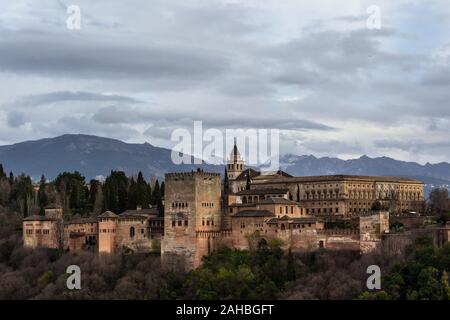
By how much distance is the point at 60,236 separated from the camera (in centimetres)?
7625

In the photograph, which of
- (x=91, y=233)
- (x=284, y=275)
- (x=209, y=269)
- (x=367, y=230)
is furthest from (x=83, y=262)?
(x=367, y=230)

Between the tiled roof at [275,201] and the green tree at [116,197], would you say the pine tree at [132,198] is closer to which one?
the green tree at [116,197]

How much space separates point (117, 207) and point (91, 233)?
24.4 feet

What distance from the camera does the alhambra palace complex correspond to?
66.6m

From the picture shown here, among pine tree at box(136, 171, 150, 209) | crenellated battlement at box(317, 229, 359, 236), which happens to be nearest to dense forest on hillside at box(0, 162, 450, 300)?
crenellated battlement at box(317, 229, 359, 236)

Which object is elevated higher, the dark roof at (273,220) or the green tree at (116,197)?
the green tree at (116,197)

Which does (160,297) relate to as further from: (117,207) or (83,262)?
(117,207)

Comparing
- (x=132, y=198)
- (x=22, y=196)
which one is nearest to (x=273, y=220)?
(x=132, y=198)

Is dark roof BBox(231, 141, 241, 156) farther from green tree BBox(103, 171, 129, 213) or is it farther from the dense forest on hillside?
the dense forest on hillside

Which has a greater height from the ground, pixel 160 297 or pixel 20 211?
pixel 20 211

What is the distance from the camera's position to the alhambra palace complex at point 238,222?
66.6 m

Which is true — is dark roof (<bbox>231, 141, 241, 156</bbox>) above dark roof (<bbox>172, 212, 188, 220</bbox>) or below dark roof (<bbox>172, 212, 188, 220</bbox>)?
above

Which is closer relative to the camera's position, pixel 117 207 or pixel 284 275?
pixel 284 275

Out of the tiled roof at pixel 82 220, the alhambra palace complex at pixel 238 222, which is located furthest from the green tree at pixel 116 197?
the alhambra palace complex at pixel 238 222
